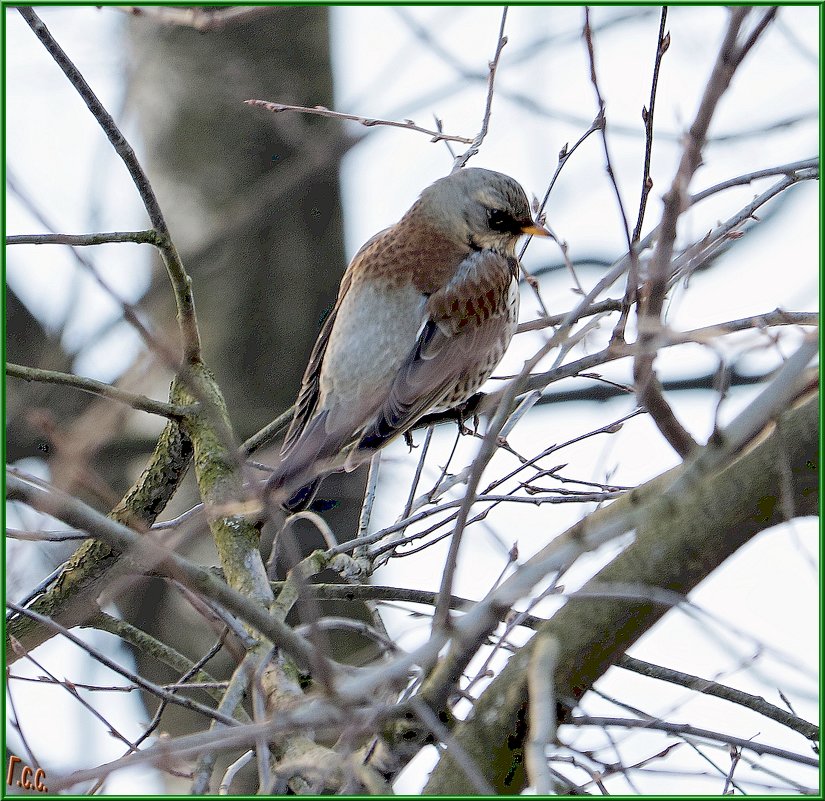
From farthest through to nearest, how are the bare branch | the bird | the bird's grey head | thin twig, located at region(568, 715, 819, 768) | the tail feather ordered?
1. the bird's grey head
2. the bird
3. the tail feather
4. thin twig, located at region(568, 715, 819, 768)
5. the bare branch

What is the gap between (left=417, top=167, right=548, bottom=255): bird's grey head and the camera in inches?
165

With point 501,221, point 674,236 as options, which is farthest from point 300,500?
point 674,236

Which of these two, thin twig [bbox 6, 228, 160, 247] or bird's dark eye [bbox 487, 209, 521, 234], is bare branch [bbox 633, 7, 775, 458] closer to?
thin twig [bbox 6, 228, 160, 247]

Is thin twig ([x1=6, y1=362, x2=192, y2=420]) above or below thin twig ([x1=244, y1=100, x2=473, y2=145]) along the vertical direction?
below

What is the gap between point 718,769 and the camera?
2.66 m

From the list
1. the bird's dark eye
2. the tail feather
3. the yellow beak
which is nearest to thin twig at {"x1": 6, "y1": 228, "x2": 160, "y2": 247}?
the tail feather

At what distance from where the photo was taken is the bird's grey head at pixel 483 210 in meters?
4.18

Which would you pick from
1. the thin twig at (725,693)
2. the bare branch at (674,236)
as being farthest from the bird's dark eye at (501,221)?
the bare branch at (674,236)

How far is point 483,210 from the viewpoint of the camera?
4.23m

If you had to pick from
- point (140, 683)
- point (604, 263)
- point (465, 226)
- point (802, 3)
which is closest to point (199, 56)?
point (465, 226)

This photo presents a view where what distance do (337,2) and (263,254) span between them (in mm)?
2365

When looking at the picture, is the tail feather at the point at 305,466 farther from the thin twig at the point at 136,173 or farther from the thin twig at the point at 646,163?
the thin twig at the point at 646,163

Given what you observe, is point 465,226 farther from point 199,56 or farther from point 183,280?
point 199,56

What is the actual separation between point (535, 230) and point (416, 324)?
0.66 m
